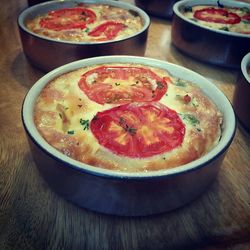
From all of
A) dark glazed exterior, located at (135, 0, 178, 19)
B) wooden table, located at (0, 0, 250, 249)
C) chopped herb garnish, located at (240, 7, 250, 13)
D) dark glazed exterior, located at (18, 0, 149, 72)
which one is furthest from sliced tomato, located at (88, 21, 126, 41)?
chopped herb garnish, located at (240, 7, 250, 13)

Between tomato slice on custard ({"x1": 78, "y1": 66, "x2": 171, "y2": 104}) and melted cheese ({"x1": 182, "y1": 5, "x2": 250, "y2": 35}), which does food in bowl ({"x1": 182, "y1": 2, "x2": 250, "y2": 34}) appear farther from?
tomato slice on custard ({"x1": 78, "y1": 66, "x2": 171, "y2": 104})

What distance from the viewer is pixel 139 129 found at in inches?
47.5

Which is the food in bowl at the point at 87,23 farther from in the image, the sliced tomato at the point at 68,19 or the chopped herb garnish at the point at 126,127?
the chopped herb garnish at the point at 126,127

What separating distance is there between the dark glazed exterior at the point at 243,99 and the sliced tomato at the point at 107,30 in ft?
2.46

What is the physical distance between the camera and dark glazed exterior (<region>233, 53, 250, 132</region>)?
4.93 ft

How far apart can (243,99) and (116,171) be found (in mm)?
818

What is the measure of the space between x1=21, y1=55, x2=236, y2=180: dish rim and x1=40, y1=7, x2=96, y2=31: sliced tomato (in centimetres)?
50

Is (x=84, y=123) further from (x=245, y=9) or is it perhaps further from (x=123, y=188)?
(x=245, y=9)

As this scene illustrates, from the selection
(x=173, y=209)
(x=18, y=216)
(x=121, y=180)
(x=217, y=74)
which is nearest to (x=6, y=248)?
(x=18, y=216)

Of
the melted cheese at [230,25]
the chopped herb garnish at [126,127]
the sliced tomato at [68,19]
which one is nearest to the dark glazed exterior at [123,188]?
the chopped herb garnish at [126,127]

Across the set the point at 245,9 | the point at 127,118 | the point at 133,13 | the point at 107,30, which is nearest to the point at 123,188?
the point at 127,118

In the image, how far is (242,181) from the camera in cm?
134

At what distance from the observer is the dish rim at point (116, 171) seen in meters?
0.97

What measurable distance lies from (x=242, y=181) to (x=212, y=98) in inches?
14.1
